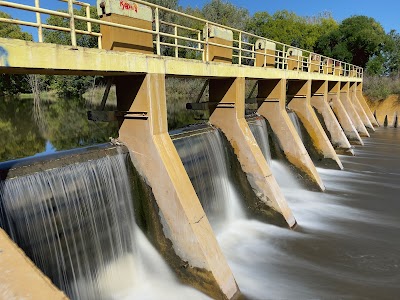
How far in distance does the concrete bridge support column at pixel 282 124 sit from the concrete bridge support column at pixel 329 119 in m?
5.96

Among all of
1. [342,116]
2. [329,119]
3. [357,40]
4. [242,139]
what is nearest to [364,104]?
[342,116]

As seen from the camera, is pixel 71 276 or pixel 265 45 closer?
pixel 71 276

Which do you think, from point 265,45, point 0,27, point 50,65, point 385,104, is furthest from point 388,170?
point 0,27

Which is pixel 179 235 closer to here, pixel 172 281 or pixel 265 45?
pixel 172 281

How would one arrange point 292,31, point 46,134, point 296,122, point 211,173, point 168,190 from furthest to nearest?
point 292,31, point 46,134, point 296,122, point 211,173, point 168,190

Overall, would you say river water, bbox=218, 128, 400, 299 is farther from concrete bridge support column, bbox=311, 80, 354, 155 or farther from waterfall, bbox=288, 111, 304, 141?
concrete bridge support column, bbox=311, 80, 354, 155

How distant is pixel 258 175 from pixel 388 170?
8.65 meters

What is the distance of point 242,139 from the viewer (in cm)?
998

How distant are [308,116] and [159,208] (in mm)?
10936

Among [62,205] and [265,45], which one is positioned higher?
[265,45]

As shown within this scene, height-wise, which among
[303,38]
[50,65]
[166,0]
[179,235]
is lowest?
[179,235]

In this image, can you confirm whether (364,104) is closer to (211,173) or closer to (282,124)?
(282,124)

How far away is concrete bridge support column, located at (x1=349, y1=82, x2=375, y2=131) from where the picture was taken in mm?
26828

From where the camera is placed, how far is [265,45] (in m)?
12.8
